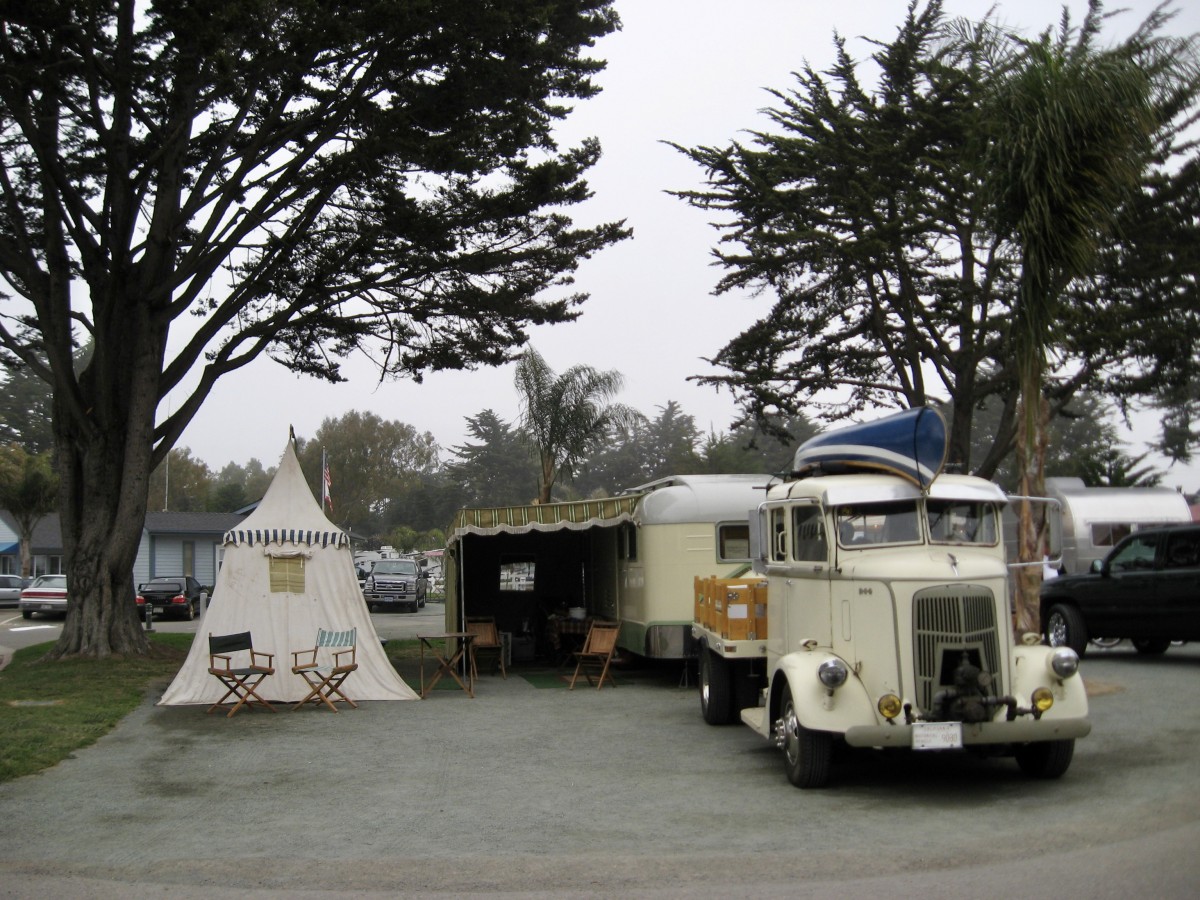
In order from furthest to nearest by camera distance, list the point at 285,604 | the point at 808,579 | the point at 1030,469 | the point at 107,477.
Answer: the point at 107,477
the point at 285,604
the point at 1030,469
the point at 808,579

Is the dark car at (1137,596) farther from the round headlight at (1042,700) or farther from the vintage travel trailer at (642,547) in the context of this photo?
the round headlight at (1042,700)

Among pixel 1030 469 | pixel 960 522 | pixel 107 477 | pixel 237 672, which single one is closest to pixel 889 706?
pixel 960 522

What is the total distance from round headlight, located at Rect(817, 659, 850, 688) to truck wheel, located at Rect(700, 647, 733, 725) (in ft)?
11.8

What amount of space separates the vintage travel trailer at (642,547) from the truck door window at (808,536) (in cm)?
277

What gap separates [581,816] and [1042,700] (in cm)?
349

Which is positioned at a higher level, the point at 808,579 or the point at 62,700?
the point at 808,579

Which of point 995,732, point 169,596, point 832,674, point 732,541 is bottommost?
point 995,732

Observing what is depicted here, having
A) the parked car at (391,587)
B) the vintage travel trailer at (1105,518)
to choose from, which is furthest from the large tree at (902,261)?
the parked car at (391,587)

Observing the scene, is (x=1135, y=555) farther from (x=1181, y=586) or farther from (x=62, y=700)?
(x=62, y=700)

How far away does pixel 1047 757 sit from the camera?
878 centimetres

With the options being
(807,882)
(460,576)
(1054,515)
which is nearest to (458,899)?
(807,882)

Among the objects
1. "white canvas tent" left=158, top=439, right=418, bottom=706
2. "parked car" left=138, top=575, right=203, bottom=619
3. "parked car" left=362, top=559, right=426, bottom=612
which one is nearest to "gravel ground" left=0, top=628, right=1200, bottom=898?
"white canvas tent" left=158, top=439, right=418, bottom=706

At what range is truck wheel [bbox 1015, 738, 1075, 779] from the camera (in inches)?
344

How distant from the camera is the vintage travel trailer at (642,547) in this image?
15.3 meters
